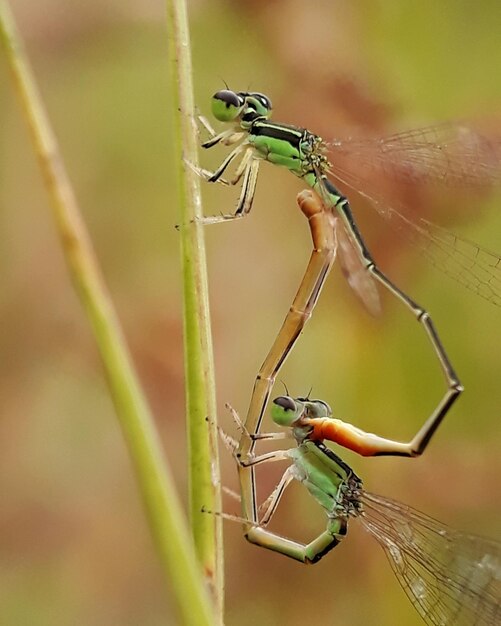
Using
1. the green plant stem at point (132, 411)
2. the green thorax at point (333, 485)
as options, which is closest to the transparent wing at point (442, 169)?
the green thorax at point (333, 485)

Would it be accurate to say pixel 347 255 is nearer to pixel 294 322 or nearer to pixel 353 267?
pixel 353 267

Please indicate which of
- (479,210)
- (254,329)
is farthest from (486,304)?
(254,329)

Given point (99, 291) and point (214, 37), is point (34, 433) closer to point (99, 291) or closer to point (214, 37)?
point (214, 37)

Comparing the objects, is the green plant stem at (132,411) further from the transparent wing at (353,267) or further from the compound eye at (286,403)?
the transparent wing at (353,267)

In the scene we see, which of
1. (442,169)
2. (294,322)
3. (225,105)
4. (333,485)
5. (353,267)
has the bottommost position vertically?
(333,485)

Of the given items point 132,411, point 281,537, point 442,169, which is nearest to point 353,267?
point 442,169

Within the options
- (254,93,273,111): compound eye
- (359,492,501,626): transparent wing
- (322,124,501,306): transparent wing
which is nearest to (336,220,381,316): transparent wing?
(322,124,501,306): transparent wing
